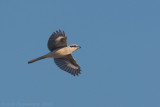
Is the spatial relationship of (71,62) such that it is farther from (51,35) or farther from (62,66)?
(51,35)

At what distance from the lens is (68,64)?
1168 inches

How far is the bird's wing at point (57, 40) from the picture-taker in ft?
90.1

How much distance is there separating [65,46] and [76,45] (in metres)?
0.84

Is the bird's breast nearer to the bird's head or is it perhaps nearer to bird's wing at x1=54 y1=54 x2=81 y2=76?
the bird's head

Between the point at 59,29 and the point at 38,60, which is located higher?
the point at 59,29

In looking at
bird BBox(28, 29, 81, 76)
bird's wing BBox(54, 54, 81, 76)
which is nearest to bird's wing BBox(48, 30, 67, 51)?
bird BBox(28, 29, 81, 76)

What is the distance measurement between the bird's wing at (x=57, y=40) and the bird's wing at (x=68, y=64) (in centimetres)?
170

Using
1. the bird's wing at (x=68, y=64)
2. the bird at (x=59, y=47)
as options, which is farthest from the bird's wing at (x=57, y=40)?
the bird's wing at (x=68, y=64)

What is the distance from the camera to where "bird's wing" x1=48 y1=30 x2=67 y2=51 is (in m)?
27.5

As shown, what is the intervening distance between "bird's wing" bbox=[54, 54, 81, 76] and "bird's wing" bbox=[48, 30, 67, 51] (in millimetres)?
1699

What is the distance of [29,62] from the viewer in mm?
28047

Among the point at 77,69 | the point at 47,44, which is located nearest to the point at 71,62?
the point at 77,69

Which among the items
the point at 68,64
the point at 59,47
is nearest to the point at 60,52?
the point at 59,47

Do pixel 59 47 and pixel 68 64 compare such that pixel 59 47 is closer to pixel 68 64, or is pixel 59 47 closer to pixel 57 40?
pixel 57 40
